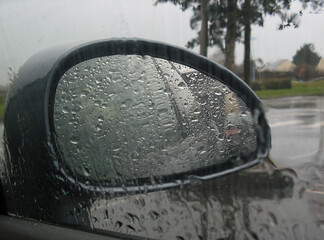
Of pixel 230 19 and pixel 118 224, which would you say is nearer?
pixel 230 19

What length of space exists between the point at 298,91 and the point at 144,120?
2.87ft

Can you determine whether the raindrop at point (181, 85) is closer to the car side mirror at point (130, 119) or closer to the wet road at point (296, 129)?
the car side mirror at point (130, 119)

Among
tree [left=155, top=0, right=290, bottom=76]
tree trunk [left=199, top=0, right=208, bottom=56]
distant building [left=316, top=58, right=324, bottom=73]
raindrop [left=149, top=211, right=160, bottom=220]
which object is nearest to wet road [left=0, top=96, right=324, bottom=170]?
distant building [left=316, top=58, right=324, bottom=73]

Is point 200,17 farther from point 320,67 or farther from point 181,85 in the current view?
point 320,67

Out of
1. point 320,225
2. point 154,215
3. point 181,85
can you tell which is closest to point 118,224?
point 154,215

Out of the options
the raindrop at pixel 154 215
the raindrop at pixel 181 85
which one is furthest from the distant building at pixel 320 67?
the raindrop at pixel 154 215

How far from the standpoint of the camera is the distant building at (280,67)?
5.16 feet

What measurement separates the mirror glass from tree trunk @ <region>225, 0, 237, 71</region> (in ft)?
0.42

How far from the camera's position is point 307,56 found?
4.91ft

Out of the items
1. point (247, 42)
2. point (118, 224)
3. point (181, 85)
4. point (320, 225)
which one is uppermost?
point (247, 42)

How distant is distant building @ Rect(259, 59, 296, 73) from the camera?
1573 millimetres

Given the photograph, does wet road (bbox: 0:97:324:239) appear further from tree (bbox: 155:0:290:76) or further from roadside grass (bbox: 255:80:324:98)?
tree (bbox: 155:0:290:76)

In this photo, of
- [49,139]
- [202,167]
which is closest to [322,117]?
[202,167]

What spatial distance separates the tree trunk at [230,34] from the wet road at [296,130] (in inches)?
10.5
